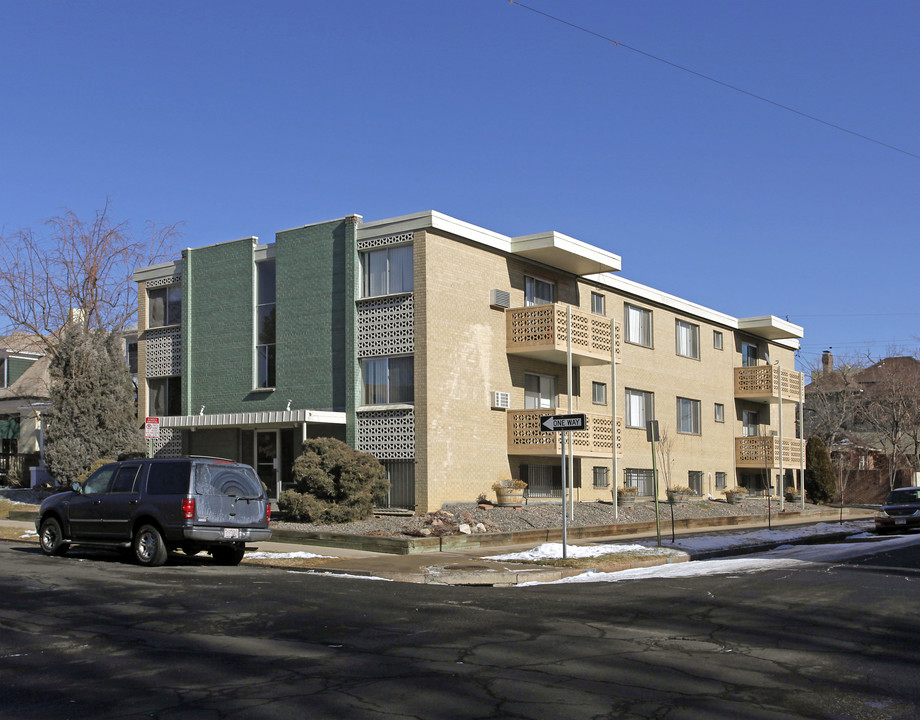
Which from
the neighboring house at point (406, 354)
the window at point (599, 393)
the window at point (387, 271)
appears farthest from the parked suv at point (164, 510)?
the window at point (599, 393)

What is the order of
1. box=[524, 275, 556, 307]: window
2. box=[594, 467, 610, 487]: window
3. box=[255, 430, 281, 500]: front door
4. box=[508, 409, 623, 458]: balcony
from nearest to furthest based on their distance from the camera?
box=[508, 409, 623, 458]: balcony < box=[255, 430, 281, 500]: front door < box=[524, 275, 556, 307]: window < box=[594, 467, 610, 487]: window

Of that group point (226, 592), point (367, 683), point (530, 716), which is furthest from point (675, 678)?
point (226, 592)

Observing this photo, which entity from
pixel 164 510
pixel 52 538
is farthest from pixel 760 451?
pixel 52 538

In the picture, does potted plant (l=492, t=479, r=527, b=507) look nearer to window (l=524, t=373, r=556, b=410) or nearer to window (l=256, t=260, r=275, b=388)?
window (l=524, t=373, r=556, b=410)

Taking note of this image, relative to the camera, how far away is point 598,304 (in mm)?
33875

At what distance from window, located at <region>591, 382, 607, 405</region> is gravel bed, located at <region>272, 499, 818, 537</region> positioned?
12.5ft

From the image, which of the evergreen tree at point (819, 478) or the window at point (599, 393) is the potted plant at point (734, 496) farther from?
the evergreen tree at point (819, 478)

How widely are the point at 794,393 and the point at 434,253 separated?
25079mm

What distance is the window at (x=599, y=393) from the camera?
3356 cm

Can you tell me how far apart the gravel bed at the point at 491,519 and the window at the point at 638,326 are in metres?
6.32

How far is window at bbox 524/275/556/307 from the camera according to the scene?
3011 cm

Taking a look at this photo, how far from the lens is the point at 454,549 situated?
2088cm

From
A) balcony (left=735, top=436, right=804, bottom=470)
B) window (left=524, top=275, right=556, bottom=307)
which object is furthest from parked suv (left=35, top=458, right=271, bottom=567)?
balcony (left=735, top=436, right=804, bottom=470)

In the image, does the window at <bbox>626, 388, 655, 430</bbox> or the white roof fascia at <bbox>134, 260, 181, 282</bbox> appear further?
the window at <bbox>626, 388, 655, 430</bbox>
